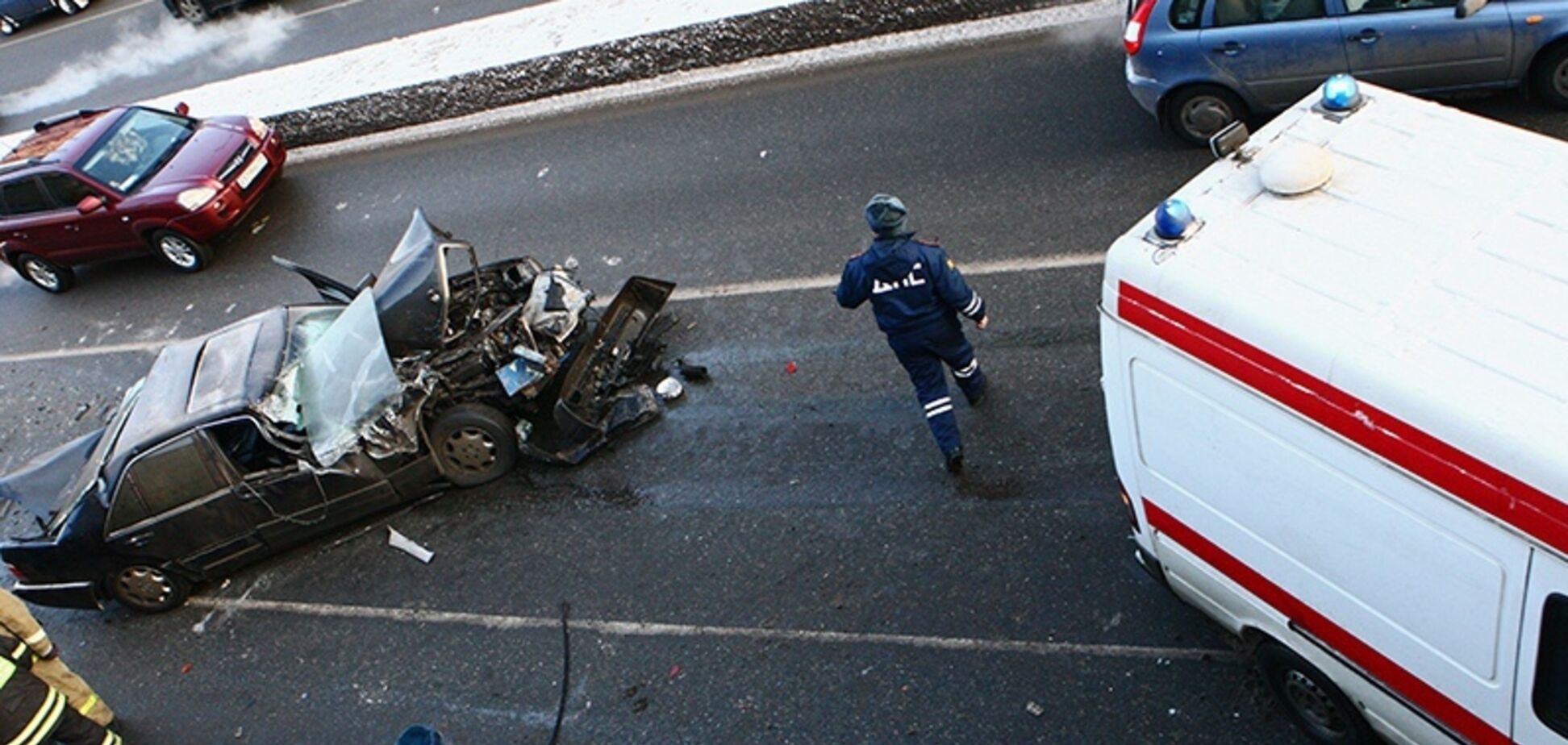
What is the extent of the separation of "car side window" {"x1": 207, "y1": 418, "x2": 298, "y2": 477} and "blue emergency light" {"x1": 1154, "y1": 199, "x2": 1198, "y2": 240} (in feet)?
18.6

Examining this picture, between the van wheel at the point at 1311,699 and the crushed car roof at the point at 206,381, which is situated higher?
the crushed car roof at the point at 206,381

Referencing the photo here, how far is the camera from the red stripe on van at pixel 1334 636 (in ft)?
13.5

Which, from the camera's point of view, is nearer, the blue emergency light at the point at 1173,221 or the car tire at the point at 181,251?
the blue emergency light at the point at 1173,221

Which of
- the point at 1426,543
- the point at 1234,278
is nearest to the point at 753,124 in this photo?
the point at 1234,278

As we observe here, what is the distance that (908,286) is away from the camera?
21.1 feet

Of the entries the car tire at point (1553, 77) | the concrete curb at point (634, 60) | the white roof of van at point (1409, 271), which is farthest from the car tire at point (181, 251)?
the car tire at point (1553, 77)

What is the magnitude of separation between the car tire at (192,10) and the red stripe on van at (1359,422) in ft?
59.0

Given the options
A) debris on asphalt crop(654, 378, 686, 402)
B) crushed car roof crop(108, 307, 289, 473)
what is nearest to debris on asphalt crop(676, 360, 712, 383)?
debris on asphalt crop(654, 378, 686, 402)

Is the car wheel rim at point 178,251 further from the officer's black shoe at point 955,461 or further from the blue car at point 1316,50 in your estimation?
the blue car at point 1316,50

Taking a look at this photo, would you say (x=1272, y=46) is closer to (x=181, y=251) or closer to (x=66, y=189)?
(x=181, y=251)

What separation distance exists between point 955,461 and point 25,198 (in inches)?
422

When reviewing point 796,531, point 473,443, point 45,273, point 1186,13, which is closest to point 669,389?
point 473,443

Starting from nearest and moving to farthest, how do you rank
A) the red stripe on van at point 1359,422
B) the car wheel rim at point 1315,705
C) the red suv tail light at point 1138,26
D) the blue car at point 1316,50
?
the red stripe on van at point 1359,422 < the car wheel rim at point 1315,705 < the blue car at point 1316,50 < the red suv tail light at point 1138,26

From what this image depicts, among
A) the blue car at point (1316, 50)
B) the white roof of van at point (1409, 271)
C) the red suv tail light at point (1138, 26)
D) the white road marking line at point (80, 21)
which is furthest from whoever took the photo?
the white road marking line at point (80, 21)
